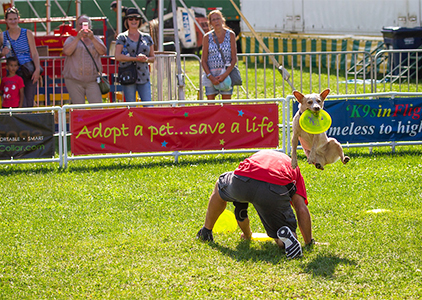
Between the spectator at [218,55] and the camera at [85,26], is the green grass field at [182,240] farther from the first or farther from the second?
the camera at [85,26]

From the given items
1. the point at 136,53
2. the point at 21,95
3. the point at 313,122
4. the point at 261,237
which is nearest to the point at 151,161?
the point at 136,53

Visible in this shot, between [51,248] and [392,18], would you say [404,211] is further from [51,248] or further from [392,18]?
[392,18]

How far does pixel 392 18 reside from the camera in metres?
18.6

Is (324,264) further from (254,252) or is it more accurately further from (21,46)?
A: (21,46)

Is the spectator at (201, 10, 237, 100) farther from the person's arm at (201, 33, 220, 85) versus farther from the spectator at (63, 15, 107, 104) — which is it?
the spectator at (63, 15, 107, 104)

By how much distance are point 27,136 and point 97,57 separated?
6.58 ft

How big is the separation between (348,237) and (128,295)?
252 centimetres

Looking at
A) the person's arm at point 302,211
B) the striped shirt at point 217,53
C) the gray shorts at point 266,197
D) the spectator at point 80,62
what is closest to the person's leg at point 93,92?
the spectator at point 80,62

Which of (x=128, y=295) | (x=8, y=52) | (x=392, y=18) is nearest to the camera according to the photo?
(x=128, y=295)

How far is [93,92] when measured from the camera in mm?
10422

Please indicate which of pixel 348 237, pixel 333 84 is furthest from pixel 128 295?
pixel 333 84

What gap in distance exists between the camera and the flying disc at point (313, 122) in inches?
152

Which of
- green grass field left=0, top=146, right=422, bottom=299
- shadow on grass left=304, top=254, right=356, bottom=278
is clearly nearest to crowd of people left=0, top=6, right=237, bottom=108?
green grass field left=0, top=146, right=422, bottom=299

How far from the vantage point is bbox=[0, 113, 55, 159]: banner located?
→ 9.16 m
